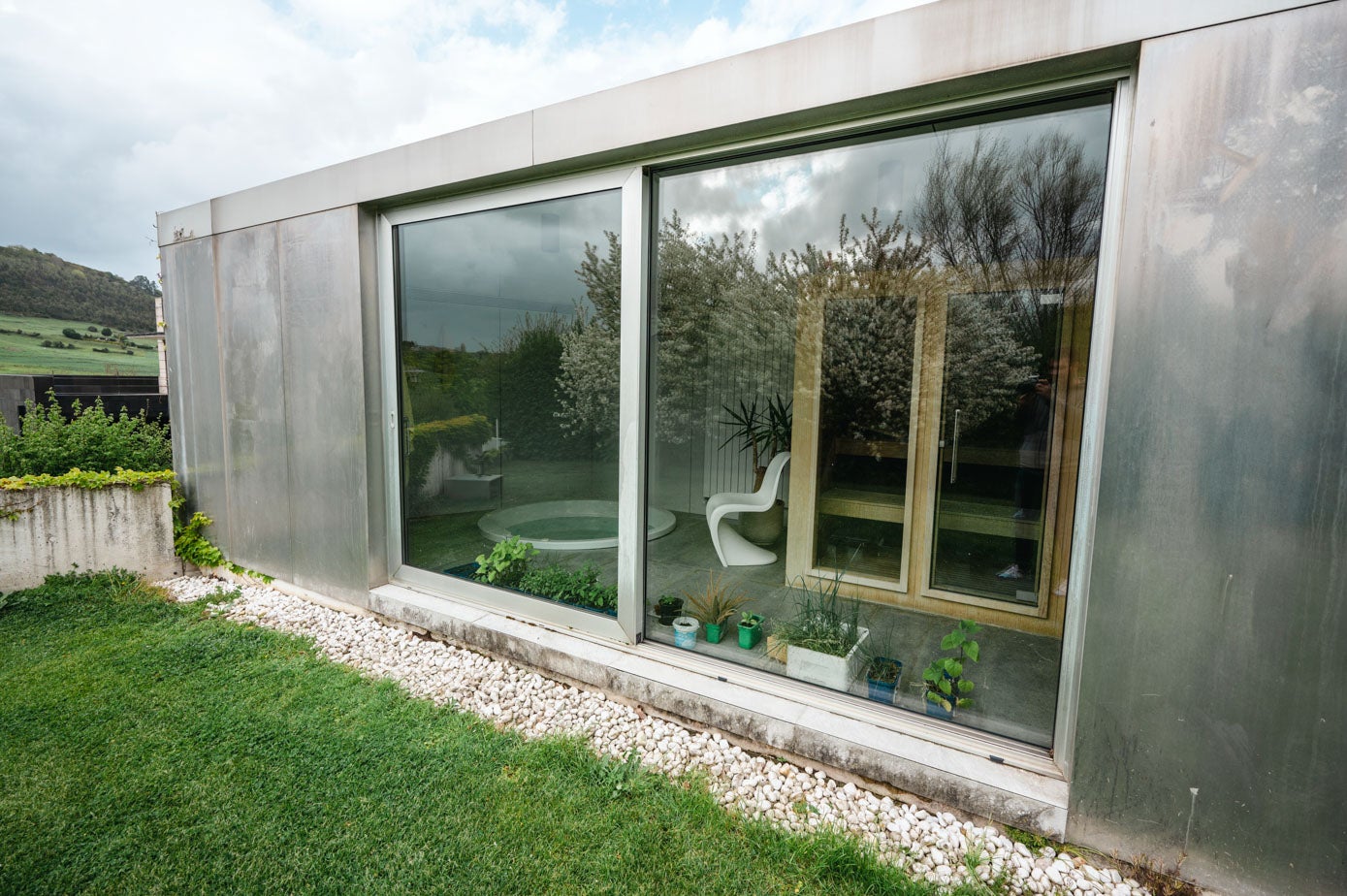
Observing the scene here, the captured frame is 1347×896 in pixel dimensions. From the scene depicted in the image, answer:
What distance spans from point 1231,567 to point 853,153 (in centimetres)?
190

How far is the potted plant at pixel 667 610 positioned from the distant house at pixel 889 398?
4 centimetres

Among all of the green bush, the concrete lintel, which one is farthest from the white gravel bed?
the green bush

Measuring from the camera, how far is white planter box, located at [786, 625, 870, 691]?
2598 millimetres

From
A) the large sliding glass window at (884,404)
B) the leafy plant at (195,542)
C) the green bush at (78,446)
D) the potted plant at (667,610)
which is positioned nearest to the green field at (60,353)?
the green bush at (78,446)

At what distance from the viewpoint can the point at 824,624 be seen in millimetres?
2771

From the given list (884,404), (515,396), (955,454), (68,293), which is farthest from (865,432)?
(68,293)

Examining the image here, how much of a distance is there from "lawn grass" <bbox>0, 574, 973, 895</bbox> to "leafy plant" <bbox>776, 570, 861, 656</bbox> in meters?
0.82

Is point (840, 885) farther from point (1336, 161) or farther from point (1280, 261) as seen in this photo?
point (1336, 161)

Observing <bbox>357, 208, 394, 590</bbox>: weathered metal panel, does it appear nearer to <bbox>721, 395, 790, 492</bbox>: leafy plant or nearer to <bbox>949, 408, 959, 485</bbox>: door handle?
<bbox>721, 395, 790, 492</bbox>: leafy plant

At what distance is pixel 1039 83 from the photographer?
6.49ft

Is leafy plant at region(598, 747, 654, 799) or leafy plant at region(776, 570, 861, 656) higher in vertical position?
leafy plant at region(776, 570, 861, 656)

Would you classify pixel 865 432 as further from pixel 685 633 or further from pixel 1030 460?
pixel 685 633

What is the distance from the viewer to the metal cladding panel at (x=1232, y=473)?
155 cm

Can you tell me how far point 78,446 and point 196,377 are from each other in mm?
995
